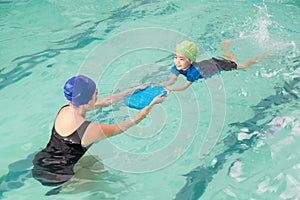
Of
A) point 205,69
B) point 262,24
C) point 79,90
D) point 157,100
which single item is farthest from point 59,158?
point 262,24

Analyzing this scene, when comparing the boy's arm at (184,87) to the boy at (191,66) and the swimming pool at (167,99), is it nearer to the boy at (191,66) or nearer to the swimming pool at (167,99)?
the boy at (191,66)

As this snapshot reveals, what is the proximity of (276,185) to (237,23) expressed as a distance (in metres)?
3.18

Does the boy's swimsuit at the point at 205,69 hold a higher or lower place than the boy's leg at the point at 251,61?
higher

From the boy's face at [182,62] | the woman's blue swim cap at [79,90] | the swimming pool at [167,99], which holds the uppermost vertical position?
the woman's blue swim cap at [79,90]

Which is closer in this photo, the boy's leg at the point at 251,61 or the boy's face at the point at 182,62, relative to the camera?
the boy's face at the point at 182,62

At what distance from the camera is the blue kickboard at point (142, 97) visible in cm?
385

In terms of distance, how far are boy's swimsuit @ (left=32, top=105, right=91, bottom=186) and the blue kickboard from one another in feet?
3.36

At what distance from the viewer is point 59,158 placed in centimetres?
301

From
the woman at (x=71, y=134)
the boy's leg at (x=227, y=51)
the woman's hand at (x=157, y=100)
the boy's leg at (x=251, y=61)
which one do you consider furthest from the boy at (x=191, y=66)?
the woman at (x=71, y=134)

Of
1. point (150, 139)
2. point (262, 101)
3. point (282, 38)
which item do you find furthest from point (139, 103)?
point (282, 38)

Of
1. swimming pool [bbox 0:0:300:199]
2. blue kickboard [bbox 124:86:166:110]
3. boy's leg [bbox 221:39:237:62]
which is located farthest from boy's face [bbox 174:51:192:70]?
boy's leg [bbox 221:39:237:62]

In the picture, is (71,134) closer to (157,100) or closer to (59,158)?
(59,158)

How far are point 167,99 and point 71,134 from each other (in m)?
1.75

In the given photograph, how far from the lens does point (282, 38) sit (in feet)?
18.1
